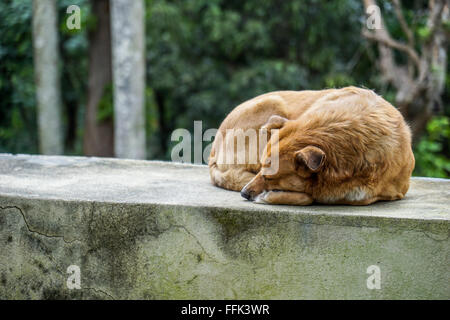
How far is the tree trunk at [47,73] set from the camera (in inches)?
384

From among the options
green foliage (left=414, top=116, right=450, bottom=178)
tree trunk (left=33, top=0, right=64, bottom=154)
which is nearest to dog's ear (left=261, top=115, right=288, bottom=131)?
tree trunk (left=33, top=0, right=64, bottom=154)

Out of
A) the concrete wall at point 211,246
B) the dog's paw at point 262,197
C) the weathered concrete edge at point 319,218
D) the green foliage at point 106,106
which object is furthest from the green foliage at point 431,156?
the dog's paw at point 262,197

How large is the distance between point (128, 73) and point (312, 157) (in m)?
6.70

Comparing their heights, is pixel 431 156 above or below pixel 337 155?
below

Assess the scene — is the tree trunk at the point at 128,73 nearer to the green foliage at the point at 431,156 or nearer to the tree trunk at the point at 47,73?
the tree trunk at the point at 47,73

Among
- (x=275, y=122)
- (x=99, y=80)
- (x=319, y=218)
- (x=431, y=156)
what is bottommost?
(x=431, y=156)

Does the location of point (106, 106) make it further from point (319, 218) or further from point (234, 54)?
point (319, 218)

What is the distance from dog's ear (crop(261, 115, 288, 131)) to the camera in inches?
166

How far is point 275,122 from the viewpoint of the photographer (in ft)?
13.8

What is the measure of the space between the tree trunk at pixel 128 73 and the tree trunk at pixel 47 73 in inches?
45.1

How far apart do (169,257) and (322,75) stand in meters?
11.3

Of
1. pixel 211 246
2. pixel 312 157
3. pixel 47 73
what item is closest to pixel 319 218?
pixel 312 157

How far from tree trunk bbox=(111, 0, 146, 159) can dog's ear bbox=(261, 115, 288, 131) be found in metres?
6.03
